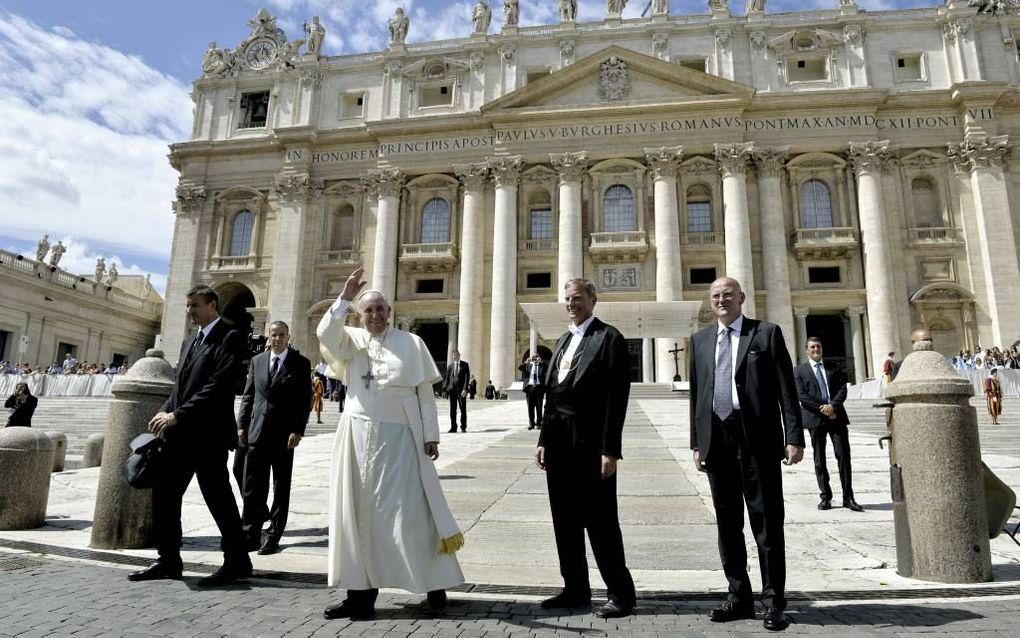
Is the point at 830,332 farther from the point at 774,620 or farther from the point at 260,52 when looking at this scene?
the point at 260,52

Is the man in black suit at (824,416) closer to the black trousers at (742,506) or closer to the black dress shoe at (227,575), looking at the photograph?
the black trousers at (742,506)

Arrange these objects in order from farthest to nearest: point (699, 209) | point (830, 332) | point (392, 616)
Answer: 1. point (699, 209)
2. point (830, 332)
3. point (392, 616)

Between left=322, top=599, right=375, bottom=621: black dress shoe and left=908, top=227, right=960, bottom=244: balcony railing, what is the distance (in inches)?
1243

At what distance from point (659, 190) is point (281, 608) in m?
27.7

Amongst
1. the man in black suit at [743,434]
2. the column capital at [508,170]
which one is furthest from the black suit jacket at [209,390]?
the column capital at [508,170]

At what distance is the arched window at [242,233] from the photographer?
33656 millimetres

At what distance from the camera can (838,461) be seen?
21.2 feet

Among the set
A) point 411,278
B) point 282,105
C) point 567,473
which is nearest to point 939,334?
point 411,278

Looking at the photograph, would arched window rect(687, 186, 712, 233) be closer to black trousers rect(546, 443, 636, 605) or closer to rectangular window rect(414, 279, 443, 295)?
rectangular window rect(414, 279, 443, 295)

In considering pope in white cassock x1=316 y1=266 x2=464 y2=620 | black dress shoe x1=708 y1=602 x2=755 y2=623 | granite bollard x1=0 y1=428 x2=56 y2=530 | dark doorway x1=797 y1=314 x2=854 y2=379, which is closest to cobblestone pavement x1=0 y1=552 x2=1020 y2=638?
black dress shoe x1=708 y1=602 x2=755 y2=623

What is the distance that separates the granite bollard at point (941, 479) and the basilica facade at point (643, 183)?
2147cm

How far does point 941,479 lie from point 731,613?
76.4 inches

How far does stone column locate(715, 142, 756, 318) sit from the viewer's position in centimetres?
2753

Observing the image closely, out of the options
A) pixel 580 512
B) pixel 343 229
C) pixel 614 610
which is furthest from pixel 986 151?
pixel 614 610
